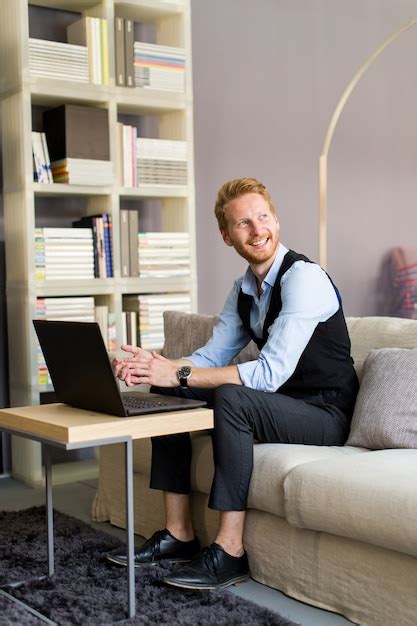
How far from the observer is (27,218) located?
13.2ft

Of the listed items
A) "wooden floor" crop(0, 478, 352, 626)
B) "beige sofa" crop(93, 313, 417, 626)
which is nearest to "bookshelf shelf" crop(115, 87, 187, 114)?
"wooden floor" crop(0, 478, 352, 626)

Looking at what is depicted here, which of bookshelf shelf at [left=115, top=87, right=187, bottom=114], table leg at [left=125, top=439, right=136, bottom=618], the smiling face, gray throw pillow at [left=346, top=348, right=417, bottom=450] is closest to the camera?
table leg at [left=125, top=439, right=136, bottom=618]

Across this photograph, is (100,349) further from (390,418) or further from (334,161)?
(334,161)

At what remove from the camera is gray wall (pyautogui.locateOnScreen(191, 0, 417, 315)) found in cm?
496

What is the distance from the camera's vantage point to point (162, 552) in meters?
2.86

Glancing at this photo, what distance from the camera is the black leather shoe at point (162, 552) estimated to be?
111 inches

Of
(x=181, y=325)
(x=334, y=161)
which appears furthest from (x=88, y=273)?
(x=334, y=161)

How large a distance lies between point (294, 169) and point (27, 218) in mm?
1834

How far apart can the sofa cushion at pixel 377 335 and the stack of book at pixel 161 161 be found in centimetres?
149

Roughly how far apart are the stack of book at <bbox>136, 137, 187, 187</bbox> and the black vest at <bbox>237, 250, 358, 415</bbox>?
153 cm

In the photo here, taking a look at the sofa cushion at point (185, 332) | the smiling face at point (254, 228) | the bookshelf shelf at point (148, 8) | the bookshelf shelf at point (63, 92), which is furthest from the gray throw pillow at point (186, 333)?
the bookshelf shelf at point (148, 8)

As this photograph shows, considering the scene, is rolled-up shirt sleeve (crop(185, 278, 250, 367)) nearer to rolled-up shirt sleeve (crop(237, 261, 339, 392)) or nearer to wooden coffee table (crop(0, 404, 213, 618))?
rolled-up shirt sleeve (crop(237, 261, 339, 392))

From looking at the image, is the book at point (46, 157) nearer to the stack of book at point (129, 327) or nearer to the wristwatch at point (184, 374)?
the stack of book at point (129, 327)

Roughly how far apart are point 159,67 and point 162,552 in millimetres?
2413
